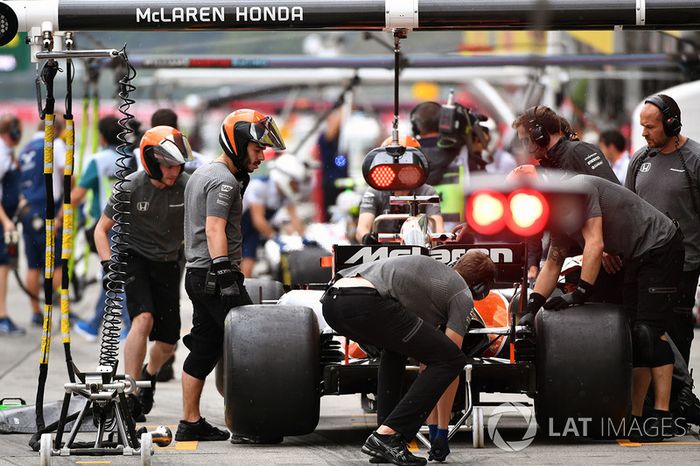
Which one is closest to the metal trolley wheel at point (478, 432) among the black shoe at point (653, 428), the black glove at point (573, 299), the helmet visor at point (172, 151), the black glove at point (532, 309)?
the black glove at point (532, 309)

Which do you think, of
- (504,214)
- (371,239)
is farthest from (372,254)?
(504,214)

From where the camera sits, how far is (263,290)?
10062 millimetres

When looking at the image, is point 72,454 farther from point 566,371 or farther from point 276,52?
point 276,52

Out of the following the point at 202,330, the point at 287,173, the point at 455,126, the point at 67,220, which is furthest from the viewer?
the point at 287,173

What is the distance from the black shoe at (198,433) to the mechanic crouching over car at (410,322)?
1.32m

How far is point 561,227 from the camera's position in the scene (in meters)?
4.97

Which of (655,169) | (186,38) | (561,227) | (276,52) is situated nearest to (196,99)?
(276,52)

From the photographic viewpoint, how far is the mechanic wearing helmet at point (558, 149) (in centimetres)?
873

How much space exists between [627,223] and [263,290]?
8.80ft

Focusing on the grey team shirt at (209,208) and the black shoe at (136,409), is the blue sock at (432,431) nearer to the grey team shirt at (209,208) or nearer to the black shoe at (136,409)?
the grey team shirt at (209,208)

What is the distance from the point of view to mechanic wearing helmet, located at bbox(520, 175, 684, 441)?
8602mm

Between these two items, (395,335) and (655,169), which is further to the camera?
(655,169)

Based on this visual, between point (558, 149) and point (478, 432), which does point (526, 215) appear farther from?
point (558, 149)

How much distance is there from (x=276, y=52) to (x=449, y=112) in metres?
10.7
